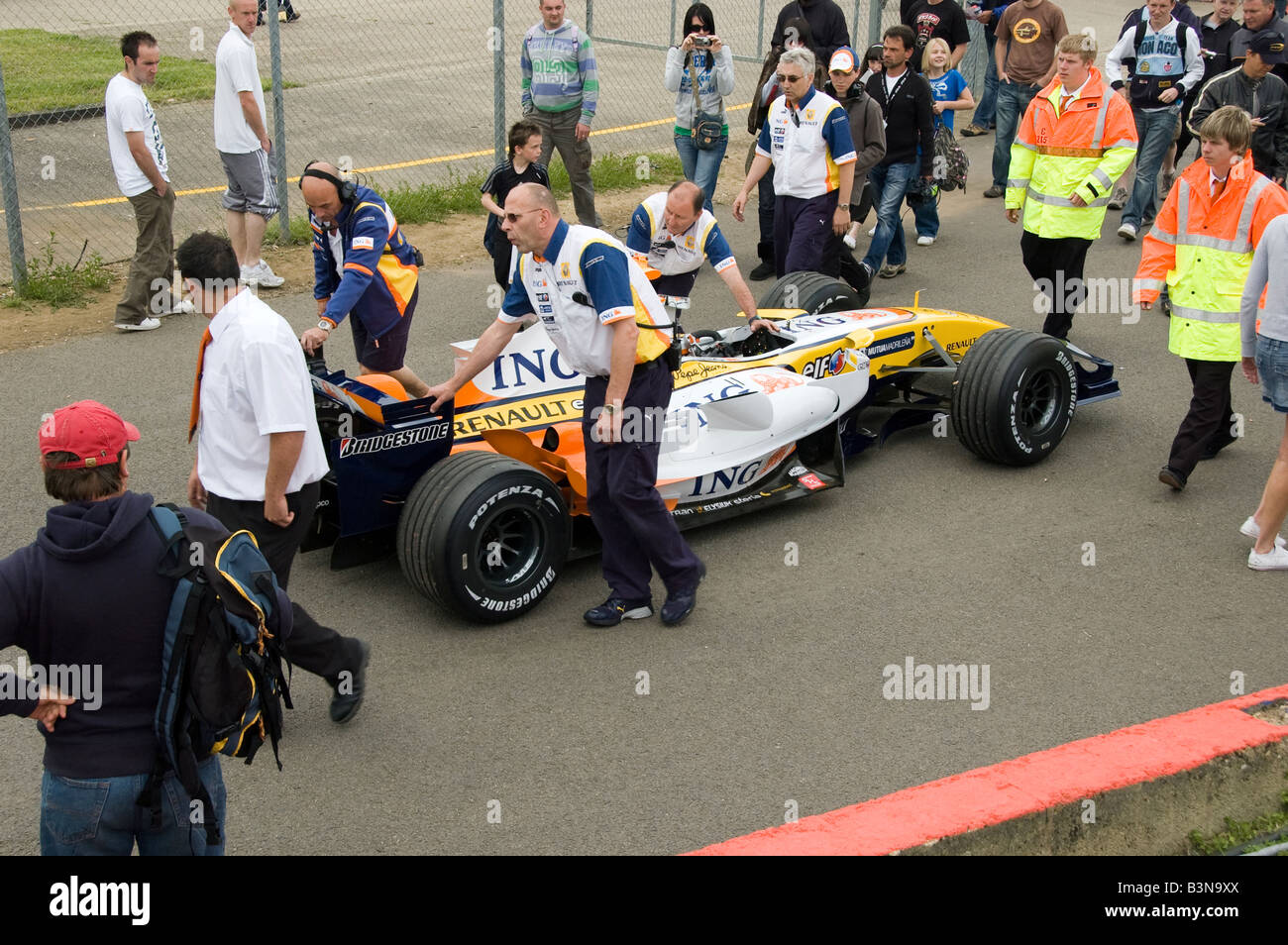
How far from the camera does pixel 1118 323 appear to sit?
10.0 meters

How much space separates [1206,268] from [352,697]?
4773 millimetres

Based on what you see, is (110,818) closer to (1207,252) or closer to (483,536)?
(483,536)

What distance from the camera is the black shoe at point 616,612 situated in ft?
19.5

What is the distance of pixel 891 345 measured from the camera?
7477mm

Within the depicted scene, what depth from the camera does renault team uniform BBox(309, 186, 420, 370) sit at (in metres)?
6.68

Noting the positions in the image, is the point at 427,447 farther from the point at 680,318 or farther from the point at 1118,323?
the point at 1118,323

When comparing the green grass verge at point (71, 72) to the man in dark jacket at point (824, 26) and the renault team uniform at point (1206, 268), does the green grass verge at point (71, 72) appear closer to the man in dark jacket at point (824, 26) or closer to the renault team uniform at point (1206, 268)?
the man in dark jacket at point (824, 26)

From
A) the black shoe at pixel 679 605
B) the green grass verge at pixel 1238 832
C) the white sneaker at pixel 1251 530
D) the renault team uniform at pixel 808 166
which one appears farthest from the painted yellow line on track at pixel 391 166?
the green grass verge at pixel 1238 832

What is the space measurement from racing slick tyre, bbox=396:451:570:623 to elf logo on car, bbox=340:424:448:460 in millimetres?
157

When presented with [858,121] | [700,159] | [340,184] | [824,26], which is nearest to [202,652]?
[340,184]

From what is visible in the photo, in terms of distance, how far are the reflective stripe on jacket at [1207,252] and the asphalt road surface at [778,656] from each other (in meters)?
0.92

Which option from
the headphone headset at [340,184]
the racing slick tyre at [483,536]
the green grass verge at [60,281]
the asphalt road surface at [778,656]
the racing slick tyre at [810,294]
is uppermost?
the headphone headset at [340,184]
